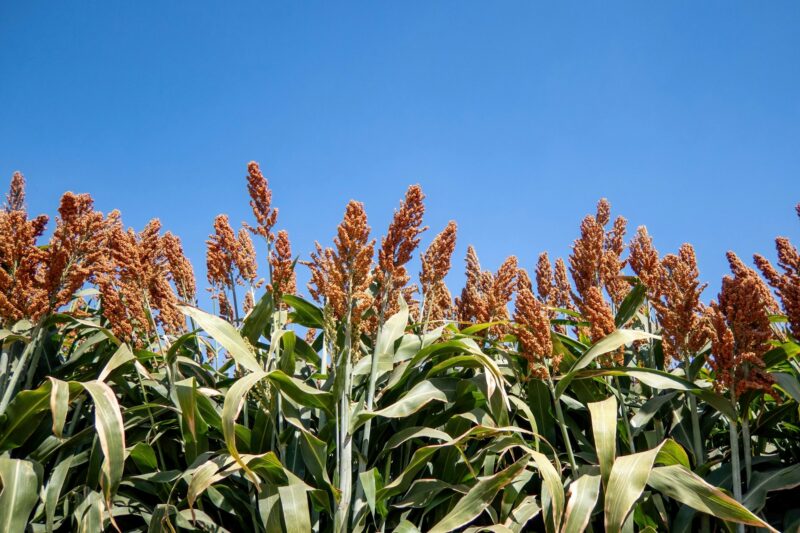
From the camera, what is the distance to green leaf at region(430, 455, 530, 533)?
6.19ft

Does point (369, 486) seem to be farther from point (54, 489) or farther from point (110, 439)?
point (54, 489)

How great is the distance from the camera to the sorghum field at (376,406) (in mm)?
1944

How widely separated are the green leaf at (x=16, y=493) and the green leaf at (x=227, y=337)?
28.9 inches

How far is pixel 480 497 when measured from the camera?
191 centimetres

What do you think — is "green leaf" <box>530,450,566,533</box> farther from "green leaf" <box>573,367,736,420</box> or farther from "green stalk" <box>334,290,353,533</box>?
"green stalk" <box>334,290,353,533</box>

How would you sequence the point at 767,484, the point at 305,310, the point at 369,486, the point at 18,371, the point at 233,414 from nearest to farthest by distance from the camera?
the point at 233,414
the point at 369,486
the point at 767,484
the point at 18,371
the point at 305,310

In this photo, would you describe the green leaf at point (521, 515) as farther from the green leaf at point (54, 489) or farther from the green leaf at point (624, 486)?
the green leaf at point (54, 489)

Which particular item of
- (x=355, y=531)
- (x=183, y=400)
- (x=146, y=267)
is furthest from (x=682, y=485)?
(x=146, y=267)

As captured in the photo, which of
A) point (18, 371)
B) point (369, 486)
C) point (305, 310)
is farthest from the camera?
point (305, 310)

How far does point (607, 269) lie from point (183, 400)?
188 cm

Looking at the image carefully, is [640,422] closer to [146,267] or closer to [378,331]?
[378,331]

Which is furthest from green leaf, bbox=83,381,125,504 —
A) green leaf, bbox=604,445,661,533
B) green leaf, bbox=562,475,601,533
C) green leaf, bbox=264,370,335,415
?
green leaf, bbox=604,445,661,533

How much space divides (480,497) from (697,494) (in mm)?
648

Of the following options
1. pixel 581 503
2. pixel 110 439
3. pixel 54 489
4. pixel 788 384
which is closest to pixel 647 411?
pixel 788 384
